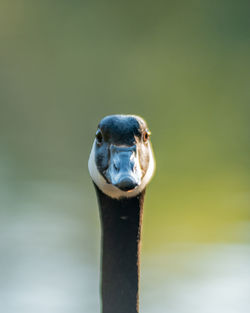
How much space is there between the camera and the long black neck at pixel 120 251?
11.9 feet

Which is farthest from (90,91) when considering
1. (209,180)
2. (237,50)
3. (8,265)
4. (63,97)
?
(8,265)

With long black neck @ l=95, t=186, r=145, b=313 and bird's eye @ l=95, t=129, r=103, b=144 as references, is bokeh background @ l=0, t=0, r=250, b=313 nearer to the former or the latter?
long black neck @ l=95, t=186, r=145, b=313

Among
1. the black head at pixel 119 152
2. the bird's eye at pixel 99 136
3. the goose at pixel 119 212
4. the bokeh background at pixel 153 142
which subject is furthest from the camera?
the bokeh background at pixel 153 142

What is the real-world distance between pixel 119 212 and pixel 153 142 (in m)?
7.47

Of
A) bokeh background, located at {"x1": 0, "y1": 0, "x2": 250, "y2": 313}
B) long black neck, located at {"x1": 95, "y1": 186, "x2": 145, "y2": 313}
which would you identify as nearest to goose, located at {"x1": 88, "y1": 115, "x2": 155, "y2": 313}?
long black neck, located at {"x1": 95, "y1": 186, "x2": 145, "y2": 313}

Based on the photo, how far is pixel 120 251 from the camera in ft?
12.1

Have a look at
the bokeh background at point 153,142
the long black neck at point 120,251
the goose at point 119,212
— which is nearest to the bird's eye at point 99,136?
the goose at point 119,212

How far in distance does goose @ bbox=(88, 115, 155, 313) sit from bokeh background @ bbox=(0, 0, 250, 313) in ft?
7.35

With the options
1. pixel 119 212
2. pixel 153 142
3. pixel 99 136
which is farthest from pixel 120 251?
pixel 153 142

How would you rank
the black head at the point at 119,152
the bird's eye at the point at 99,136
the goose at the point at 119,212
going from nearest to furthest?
the black head at the point at 119,152 < the goose at the point at 119,212 < the bird's eye at the point at 99,136

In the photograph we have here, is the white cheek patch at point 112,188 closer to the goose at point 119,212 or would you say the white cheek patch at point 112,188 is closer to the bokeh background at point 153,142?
the goose at point 119,212

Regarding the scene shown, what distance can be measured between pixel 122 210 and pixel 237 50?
11.7m

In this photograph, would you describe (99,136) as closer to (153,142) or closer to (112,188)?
(112,188)

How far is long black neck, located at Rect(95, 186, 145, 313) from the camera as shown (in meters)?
3.64
